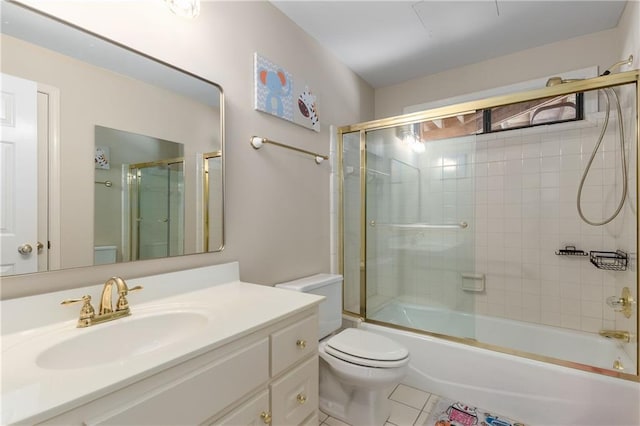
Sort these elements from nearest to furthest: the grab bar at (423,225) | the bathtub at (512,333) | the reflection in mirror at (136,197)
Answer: the reflection in mirror at (136,197) → the bathtub at (512,333) → the grab bar at (423,225)

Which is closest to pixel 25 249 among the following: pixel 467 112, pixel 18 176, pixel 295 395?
pixel 18 176

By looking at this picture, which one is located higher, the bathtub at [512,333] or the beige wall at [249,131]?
the beige wall at [249,131]

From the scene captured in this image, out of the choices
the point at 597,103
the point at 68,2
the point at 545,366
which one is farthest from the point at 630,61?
the point at 68,2

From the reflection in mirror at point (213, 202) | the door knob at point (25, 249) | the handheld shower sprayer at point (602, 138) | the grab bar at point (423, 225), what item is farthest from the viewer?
the grab bar at point (423, 225)

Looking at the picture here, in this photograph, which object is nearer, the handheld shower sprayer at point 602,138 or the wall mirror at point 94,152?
the wall mirror at point 94,152

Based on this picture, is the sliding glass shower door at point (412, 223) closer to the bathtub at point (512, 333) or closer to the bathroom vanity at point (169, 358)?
the bathtub at point (512, 333)

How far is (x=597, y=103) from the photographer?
2084 millimetres

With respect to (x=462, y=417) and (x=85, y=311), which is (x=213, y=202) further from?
(x=462, y=417)

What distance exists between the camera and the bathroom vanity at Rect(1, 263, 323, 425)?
604mm

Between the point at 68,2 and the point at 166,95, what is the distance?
40cm

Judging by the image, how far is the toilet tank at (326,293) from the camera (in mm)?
1857

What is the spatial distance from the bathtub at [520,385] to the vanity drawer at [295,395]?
3.50ft

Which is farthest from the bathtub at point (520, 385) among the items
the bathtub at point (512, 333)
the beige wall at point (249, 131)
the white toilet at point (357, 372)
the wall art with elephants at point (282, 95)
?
the wall art with elephants at point (282, 95)

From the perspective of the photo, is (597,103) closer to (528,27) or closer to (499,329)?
(528,27)
